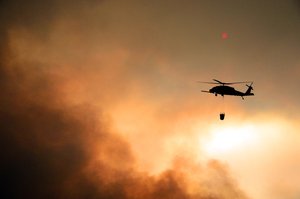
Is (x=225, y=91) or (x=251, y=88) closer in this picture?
(x=225, y=91)

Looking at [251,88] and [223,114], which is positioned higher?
[251,88]

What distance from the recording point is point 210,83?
9931 centimetres

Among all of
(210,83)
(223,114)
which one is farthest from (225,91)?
(223,114)

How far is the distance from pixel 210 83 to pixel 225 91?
5085 mm

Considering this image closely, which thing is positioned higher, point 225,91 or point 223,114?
point 225,91

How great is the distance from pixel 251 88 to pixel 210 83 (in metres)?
18.6

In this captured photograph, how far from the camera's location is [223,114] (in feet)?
298

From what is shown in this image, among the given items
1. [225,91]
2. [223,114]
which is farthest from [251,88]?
[223,114]

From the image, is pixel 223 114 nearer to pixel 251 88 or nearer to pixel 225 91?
pixel 225 91

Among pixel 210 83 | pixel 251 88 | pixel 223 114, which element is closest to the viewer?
pixel 223 114

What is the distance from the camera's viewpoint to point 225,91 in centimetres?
10025

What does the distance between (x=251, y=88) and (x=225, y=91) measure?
47.9 feet

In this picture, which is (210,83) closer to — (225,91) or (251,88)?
(225,91)

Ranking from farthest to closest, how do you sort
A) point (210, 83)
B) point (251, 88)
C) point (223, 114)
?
point (251, 88) < point (210, 83) < point (223, 114)
